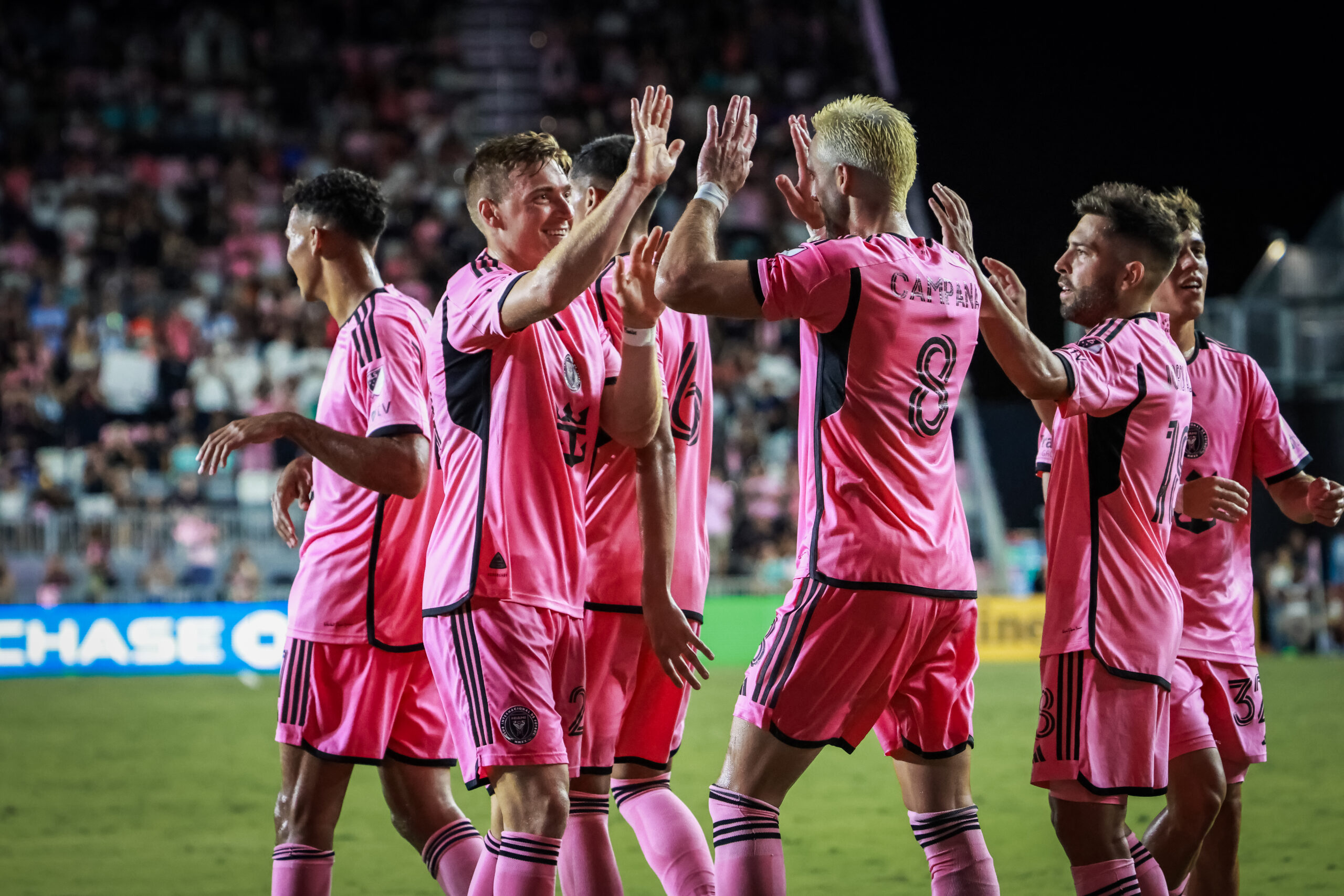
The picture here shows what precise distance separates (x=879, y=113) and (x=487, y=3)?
21.7m

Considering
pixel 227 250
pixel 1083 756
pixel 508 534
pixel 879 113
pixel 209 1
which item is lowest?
pixel 1083 756

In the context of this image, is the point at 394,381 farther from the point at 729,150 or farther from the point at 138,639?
the point at 138,639

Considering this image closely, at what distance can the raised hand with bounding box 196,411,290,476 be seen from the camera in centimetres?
382

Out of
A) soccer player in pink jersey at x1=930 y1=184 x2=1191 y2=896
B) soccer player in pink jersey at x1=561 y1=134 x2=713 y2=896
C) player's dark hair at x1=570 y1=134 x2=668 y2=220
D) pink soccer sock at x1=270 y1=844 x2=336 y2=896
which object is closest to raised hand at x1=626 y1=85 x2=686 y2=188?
soccer player in pink jersey at x1=561 y1=134 x2=713 y2=896

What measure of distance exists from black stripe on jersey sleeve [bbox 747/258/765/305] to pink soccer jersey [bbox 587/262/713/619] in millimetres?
558

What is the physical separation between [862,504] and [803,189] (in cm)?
102

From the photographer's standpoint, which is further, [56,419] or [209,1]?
[209,1]

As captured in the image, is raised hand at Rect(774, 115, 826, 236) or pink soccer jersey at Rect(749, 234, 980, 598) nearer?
pink soccer jersey at Rect(749, 234, 980, 598)

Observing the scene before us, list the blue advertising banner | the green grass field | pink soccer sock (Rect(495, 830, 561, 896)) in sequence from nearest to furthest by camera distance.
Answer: pink soccer sock (Rect(495, 830, 561, 896))
the green grass field
the blue advertising banner

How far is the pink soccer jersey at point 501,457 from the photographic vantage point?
12.1ft

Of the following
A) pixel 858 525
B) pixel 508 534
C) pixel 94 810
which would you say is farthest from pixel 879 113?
pixel 94 810

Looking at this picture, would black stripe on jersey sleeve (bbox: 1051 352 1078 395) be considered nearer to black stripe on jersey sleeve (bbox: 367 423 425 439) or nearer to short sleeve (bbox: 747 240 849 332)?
→ short sleeve (bbox: 747 240 849 332)

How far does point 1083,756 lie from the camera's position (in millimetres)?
4105

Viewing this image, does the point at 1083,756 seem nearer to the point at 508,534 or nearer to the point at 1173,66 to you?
the point at 508,534
